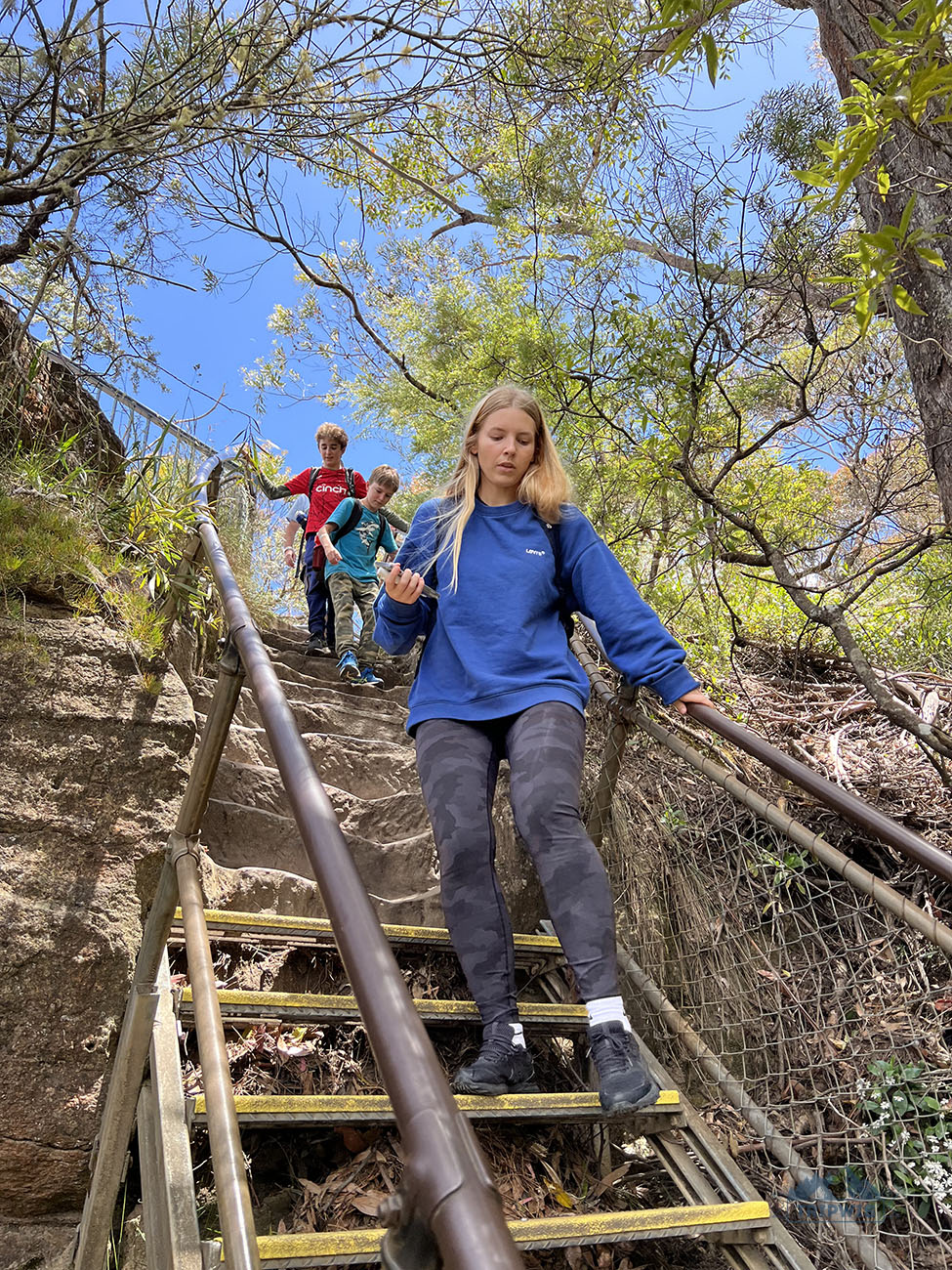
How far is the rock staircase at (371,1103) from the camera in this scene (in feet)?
5.45

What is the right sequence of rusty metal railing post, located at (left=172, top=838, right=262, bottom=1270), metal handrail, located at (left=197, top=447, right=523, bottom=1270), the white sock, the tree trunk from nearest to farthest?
metal handrail, located at (left=197, top=447, right=523, bottom=1270)
rusty metal railing post, located at (left=172, top=838, right=262, bottom=1270)
the white sock
the tree trunk

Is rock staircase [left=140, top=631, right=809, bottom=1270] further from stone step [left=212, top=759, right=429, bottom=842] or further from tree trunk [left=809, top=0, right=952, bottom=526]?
tree trunk [left=809, top=0, right=952, bottom=526]

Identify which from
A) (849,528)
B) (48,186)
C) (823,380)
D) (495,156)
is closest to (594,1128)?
(849,528)

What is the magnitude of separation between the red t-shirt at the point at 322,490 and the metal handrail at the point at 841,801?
3.83 meters

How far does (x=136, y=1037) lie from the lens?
1874mm

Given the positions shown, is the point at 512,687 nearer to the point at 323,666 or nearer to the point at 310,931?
the point at 310,931

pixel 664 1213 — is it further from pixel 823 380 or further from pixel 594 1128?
pixel 823 380

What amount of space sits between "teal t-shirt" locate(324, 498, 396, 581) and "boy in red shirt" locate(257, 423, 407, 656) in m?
0.13

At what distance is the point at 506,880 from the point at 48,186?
8.22 ft

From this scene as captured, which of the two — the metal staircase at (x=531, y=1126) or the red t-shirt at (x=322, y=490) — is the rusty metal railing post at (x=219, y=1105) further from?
the red t-shirt at (x=322, y=490)

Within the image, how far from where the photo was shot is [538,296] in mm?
4781

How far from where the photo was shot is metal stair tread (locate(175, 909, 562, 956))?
222 centimetres

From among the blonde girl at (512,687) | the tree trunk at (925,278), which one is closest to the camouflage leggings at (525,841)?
the blonde girl at (512,687)

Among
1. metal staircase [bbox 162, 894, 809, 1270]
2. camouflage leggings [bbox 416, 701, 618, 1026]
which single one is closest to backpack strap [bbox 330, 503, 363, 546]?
metal staircase [bbox 162, 894, 809, 1270]
